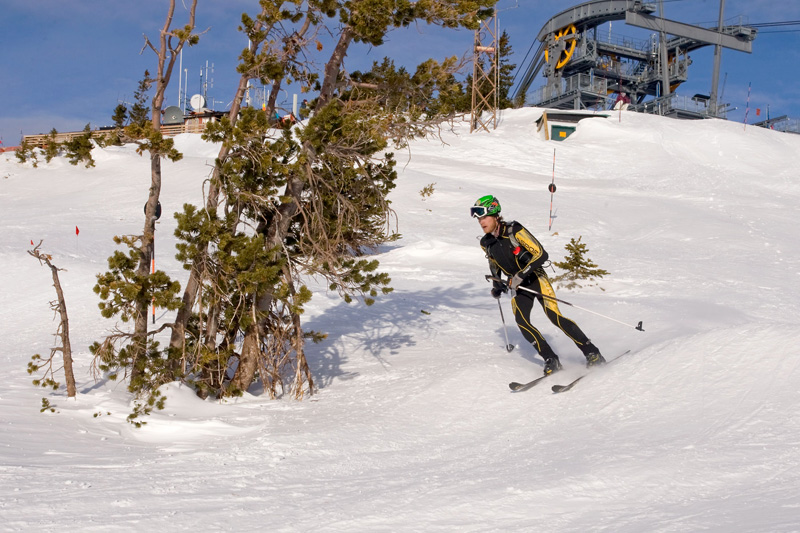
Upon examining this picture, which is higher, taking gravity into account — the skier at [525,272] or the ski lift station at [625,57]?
the ski lift station at [625,57]

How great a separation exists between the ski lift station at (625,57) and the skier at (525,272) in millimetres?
51226

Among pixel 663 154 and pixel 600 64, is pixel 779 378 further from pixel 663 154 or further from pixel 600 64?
pixel 600 64

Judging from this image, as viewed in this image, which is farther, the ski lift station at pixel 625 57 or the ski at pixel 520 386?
the ski lift station at pixel 625 57

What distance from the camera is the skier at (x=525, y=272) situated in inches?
298

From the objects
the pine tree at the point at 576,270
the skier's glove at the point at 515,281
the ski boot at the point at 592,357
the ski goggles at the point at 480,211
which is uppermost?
the ski goggles at the point at 480,211

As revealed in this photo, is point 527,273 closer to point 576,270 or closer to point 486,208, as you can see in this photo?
point 486,208

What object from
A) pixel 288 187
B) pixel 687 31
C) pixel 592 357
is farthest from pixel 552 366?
pixel 687 31

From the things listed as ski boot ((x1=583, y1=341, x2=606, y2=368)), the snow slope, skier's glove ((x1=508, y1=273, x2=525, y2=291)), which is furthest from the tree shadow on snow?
ski boot ((x1=583, y1=341, x2=606, y2=368))

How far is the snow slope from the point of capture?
3.86 meters

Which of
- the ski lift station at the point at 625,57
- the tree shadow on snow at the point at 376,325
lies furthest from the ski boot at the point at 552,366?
the ski lift station at the point at 625,57

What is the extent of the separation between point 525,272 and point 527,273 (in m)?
0.03

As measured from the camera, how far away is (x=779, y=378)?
18.8ft

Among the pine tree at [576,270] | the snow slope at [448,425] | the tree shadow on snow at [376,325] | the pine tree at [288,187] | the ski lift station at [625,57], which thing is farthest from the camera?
the ski lift station at [625,57]

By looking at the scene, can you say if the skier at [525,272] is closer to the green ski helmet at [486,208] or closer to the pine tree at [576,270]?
the green ski helmet at [486,208]
